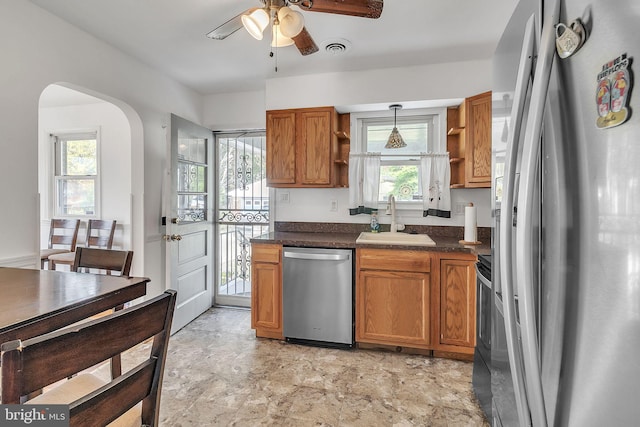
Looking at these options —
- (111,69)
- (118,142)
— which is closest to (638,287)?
(111,69)

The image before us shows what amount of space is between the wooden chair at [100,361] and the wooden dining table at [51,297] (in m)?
0.29

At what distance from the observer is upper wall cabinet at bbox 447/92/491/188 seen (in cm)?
260

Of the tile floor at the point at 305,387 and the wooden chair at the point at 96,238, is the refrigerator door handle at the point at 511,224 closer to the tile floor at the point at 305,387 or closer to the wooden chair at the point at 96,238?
the tile floor at the point at 305,387

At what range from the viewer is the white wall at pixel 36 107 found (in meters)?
1.91

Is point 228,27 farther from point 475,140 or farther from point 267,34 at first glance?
point 475,140

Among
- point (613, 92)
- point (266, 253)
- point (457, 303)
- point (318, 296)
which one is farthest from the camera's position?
point (266, 253)

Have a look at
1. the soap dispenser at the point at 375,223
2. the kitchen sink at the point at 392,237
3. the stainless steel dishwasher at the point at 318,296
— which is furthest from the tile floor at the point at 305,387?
the soap dispenser at the point at 375,223

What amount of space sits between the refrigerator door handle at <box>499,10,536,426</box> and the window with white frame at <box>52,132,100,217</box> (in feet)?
15.5

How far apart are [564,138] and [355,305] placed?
2287 millimetres

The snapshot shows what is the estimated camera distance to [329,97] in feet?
10.4

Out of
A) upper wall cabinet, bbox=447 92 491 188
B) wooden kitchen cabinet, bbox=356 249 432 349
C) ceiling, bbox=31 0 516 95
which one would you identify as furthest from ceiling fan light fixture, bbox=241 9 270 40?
upper wall cabinet, bbox=447 92 491 188

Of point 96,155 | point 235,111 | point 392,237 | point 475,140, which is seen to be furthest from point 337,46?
point 96,155

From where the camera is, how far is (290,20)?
1.63 m

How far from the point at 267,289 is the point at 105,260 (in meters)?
1.34
